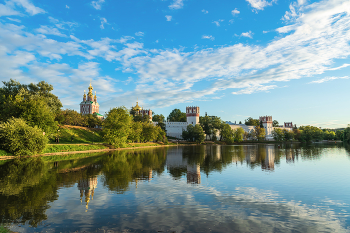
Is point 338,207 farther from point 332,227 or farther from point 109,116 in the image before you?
point 109,116

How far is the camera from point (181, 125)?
104812 mm

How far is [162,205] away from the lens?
32.8ft

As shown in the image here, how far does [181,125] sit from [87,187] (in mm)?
91804

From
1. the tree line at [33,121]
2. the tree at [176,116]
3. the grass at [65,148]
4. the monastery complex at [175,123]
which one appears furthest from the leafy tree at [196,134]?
the grass at [65,148]

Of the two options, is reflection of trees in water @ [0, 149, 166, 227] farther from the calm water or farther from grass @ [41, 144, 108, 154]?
grass @ [41, 144, 108, 154]

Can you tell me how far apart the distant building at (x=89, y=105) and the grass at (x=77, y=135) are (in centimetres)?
6146

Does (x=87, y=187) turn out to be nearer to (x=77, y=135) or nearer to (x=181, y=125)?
(x=77, y=135)

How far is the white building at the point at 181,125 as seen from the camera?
10319cm

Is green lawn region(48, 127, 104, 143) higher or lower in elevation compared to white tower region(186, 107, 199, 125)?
lower

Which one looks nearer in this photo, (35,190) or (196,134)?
(35,190)

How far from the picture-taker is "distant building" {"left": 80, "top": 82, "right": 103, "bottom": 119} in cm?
12112

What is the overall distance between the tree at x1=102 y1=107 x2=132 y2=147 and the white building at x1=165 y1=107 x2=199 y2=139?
176ft

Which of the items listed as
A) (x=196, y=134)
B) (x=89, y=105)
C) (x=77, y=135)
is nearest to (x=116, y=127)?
(x=77, y=135)

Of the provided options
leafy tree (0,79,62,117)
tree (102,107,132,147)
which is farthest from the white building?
leafy tree (0,79,62,117)
